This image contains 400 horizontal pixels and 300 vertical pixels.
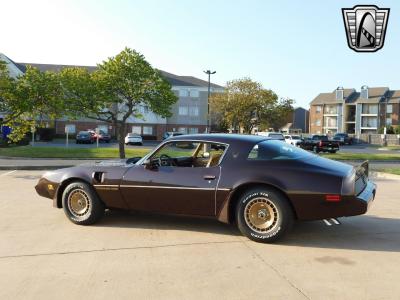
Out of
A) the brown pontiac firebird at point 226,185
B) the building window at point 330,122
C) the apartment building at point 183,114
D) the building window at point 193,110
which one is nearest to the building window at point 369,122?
the building window at point 330,122

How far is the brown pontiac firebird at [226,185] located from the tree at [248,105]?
124 ft

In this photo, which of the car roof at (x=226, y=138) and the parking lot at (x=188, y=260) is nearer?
the parking lot at (x=188, y=260)

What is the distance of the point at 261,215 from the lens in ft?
17.6

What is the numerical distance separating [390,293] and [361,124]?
8499cm

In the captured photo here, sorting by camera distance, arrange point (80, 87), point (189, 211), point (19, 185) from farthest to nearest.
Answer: point (80, 87), point (19, 185), point (189, 211)

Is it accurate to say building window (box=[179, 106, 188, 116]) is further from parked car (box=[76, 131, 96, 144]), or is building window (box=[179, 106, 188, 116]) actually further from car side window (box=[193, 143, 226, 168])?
car side window (box=[193, 143, 226, 168])

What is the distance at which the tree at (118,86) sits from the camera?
21.1 metres

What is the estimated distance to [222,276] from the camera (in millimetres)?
4195

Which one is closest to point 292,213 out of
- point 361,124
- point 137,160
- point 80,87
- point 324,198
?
point 324,198

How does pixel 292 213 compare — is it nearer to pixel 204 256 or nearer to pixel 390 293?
pixel 204 256

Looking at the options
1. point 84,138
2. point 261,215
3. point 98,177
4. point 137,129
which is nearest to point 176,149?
point 98,177

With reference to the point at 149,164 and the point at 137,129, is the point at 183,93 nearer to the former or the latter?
the point at 137,129

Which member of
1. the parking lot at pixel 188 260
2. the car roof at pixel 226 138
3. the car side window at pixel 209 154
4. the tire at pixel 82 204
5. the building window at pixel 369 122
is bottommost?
the parking lot at pixel 188 260

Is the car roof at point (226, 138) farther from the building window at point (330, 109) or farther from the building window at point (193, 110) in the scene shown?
the building window at point (330, 109)
